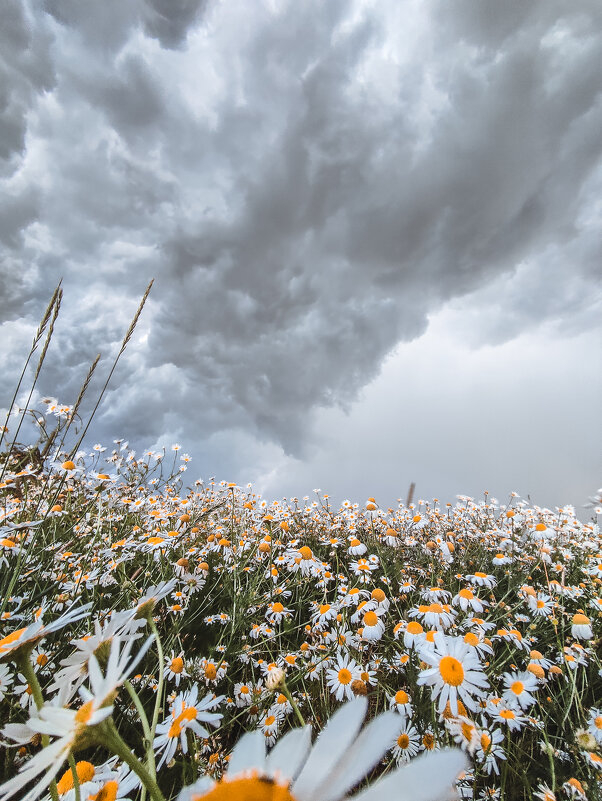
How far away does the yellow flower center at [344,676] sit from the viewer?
69.9 inches

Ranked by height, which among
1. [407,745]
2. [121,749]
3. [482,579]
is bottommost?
[407,745]

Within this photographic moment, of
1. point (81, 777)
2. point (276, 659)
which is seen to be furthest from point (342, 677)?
point (81, 777)

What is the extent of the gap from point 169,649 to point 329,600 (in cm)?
132

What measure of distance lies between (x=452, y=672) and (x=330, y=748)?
4.03 ft

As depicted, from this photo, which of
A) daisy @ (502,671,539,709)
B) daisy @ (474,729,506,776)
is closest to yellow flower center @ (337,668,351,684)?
daisy @ (474,729,506,776)

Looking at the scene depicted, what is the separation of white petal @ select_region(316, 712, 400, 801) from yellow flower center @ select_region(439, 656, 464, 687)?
1.23m

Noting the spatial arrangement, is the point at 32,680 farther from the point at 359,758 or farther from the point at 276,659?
the point at 276,659

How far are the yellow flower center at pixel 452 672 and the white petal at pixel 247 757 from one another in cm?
119

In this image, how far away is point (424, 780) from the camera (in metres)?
0.27

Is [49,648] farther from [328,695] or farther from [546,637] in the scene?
[546,637]

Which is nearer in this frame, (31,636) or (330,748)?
(330,748)

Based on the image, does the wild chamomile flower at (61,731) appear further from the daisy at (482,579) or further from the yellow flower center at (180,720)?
the daisy at (482,579)

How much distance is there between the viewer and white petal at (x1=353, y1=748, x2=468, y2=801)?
0.25 m

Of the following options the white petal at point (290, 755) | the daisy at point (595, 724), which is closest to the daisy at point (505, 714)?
the daisy at point (595, 724)
